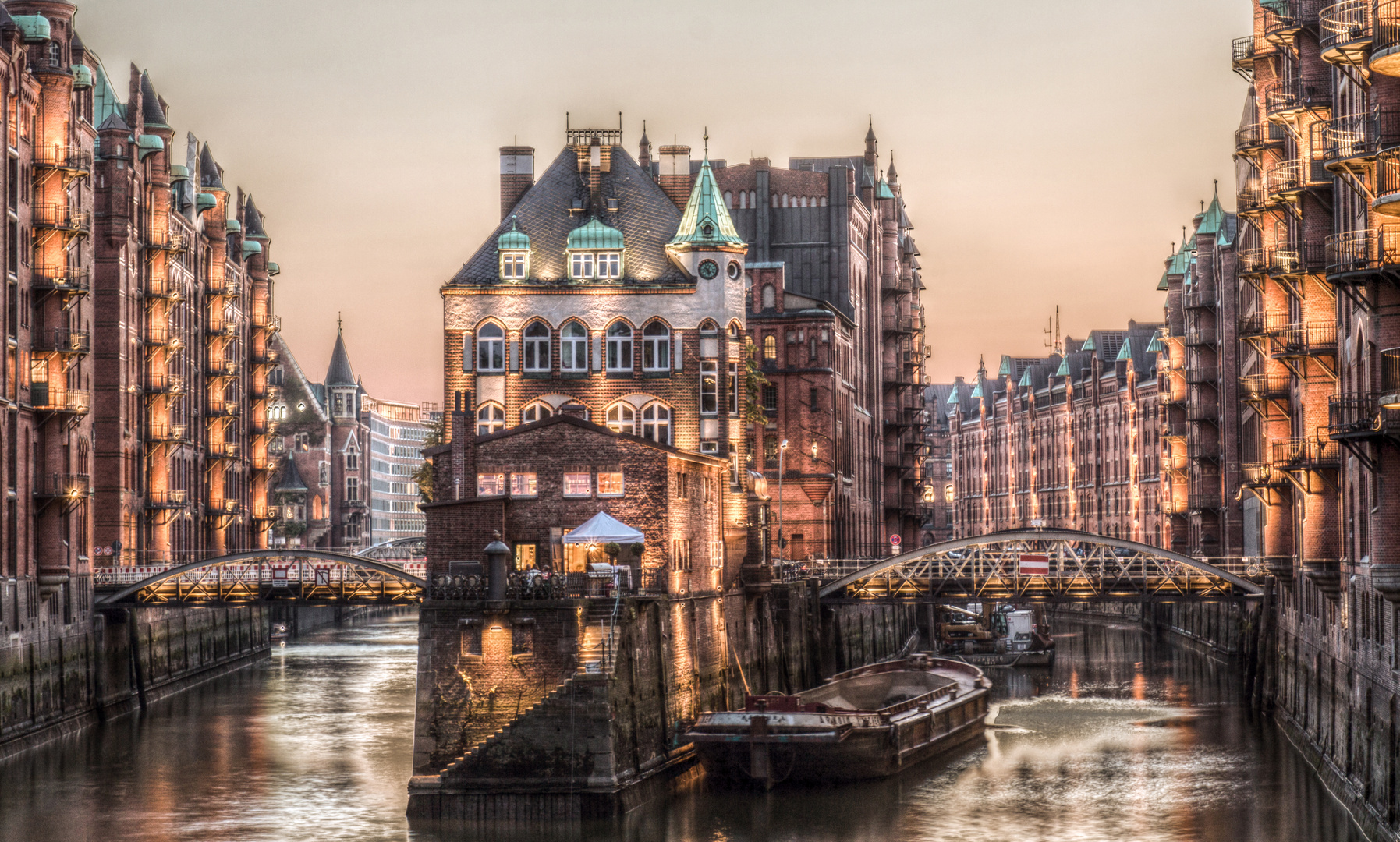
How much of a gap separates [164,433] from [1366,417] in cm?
6746

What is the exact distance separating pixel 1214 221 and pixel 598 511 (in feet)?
228

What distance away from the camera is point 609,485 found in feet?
210

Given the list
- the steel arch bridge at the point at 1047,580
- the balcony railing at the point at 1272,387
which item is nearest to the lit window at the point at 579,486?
the steel arch bridge at the point at 1047,580

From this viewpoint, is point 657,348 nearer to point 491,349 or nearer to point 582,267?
point 582,267

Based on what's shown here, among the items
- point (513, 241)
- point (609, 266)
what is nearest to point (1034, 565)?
point (609, 266)

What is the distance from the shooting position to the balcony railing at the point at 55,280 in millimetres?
76875

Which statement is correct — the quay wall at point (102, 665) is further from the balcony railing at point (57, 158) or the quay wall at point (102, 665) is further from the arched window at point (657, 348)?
the arched window at point (657, 348)

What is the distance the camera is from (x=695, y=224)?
83.9 meters

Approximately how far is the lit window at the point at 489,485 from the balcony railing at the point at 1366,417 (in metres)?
24.2

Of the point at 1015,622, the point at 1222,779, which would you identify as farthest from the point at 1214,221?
the point at 1222,779

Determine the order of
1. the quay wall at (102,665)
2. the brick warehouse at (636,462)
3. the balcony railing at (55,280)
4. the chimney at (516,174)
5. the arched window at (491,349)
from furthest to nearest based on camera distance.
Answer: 1. the chimney at (516,174)
2. the arched window at (491,349)
3. the balcony railing at (55,280)
4. the quay wall at (102,665)
5. the brick warehouse at (636,462)

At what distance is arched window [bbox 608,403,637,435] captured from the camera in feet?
275

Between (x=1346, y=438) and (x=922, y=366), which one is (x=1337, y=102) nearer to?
(x=1346, y=438)

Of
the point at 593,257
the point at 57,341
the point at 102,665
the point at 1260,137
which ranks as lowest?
the point at 102,665
